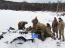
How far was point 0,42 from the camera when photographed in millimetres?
4711

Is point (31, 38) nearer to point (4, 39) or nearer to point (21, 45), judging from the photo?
point (21, 45)

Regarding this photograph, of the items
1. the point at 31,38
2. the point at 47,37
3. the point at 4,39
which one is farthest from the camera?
the point at 47,37

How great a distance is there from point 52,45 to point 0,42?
300cm

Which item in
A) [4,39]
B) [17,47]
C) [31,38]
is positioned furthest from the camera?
[4,39]

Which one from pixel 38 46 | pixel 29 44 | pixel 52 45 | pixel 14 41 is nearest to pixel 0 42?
pixel 14 41

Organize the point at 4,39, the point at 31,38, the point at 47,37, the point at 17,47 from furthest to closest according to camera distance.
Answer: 1. the point at 47,37
2. the point at 4,39
3. the point at 31,38
4. the point at 17,47

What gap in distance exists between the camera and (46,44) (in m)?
4.73

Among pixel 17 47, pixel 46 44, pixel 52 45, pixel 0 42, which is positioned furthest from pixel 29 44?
pixel 0 42

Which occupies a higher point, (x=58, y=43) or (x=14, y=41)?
(x=14, y=41)

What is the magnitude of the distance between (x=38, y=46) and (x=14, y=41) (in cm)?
136

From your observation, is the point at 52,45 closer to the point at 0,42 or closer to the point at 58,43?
the point at 58,43

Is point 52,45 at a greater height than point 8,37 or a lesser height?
lesser

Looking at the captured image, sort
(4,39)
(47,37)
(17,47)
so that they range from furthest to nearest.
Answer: (47,37) → (4,39) → (17,47)

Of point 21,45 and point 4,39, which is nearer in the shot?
point 21,45
